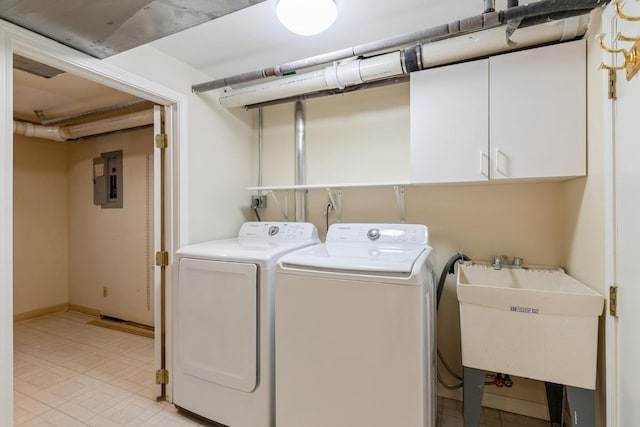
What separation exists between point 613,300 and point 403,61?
61.2 inches

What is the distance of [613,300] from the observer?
122cm

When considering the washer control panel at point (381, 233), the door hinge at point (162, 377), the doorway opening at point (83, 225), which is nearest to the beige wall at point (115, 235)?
the doorway opening at point (83, 225)

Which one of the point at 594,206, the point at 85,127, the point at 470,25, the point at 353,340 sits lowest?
the point at 353,340

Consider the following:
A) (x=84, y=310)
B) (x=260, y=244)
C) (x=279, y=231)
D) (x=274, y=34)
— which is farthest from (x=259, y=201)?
(x=84, y=310)

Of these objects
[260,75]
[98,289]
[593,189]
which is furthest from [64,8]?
[98,289]

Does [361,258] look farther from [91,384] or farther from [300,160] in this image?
[91,384]

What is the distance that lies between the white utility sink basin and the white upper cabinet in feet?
2.05

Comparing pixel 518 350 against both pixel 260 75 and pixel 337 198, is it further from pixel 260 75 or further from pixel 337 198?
pixel 260 75

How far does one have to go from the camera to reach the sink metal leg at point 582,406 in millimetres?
1340

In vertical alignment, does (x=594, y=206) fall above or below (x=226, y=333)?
above

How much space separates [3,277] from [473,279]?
243cm

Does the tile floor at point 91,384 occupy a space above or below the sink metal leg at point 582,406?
below

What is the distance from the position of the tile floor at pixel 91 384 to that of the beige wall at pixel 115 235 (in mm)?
416

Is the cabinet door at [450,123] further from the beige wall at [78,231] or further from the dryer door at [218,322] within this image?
the beige wall at [78,231]
